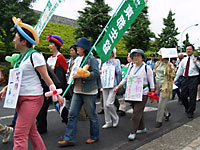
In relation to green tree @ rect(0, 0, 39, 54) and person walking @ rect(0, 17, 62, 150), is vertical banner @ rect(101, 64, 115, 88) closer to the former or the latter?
person walking @ rect(0, 17, 62, 150)

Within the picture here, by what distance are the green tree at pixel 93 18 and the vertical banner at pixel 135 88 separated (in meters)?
14.4

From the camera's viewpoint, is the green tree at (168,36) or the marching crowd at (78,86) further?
the green tree at (168,36)

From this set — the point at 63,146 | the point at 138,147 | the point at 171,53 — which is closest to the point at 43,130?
the point at 63,146

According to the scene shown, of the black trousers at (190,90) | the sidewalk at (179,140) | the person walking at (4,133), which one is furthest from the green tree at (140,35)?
the person walking at (4,133)

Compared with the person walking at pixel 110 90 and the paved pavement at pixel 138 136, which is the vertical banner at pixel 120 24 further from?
the paved pavement at pixel 138 136

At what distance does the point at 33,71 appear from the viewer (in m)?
Answer: 2.50

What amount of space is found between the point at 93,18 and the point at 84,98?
15.2 meters

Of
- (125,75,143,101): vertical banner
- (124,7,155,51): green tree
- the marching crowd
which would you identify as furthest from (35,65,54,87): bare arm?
(124,7,155,51): green tree

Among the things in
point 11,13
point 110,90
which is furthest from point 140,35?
point 110,90

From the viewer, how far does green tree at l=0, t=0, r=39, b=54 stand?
12.7m

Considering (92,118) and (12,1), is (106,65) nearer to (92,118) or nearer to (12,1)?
(92,118)

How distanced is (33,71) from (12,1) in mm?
12384

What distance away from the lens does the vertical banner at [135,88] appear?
13.3 ft

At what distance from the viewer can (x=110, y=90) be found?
487cm
